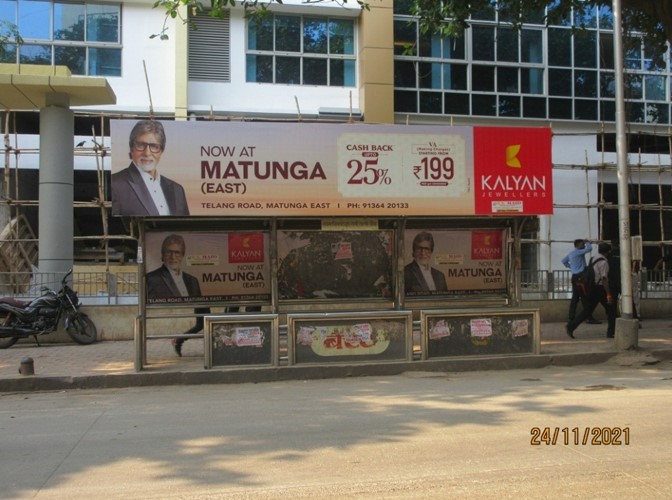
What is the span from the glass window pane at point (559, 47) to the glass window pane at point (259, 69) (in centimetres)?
897

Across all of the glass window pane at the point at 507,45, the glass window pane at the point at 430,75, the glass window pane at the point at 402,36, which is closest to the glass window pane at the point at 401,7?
the glass window pane at the point at 402,36

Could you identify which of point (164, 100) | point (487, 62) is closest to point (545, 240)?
point (487, 62)

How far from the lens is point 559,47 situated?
1919 cm

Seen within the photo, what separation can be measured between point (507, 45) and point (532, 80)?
4.52ft

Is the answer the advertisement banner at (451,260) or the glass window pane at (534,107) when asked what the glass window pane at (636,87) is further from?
the advertisement banner at (451,260)

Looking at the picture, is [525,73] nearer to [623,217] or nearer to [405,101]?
[405,101]

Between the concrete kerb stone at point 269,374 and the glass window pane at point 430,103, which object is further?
the glass window pane at point 430,103

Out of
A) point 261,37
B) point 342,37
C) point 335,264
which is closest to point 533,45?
point 342,37

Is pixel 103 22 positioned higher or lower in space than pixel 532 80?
higher

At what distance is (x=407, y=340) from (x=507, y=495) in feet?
A: 16.9

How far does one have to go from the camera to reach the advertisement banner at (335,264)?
10180 millimetres

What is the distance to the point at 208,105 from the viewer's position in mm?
17938

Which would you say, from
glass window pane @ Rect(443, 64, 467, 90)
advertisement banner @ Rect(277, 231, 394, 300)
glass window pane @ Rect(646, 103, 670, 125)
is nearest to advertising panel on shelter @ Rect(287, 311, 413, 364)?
advertisement banner @ Rect(277, 231, 394, 300)

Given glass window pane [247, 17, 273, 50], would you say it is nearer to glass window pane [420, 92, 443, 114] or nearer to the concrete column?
glass window pane [420, 92, 443, 114]
